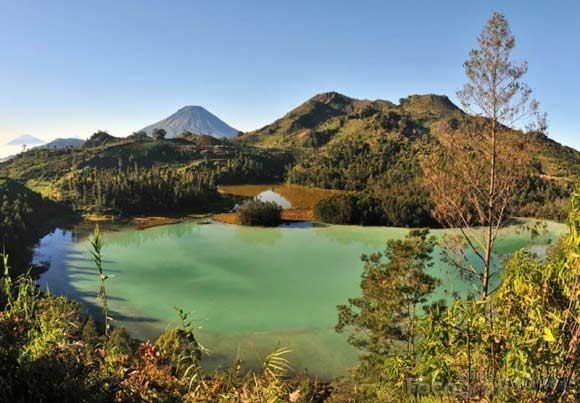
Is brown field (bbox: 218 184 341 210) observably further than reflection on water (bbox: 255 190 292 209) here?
Yes

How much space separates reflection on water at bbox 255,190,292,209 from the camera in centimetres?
8859

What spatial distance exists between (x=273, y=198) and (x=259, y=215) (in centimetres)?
3512

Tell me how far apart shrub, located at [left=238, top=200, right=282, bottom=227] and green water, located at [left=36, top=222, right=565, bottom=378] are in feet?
12.0

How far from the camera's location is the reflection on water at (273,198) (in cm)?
8859

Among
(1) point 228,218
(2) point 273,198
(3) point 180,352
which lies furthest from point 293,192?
(3) point 180,352

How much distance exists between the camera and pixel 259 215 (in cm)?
6406

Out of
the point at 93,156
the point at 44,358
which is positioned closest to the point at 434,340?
the point at 44,358

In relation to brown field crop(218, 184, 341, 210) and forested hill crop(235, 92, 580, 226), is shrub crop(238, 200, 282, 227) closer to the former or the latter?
forested hill crop(235, 92, 580, 226)

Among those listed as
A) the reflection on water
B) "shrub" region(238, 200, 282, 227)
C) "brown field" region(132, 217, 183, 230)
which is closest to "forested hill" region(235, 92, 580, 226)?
"shrub" region(238, 200, 282, 227)

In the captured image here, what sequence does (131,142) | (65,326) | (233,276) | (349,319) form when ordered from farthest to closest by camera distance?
(131,142), (233,276), (349,319), (65,326)

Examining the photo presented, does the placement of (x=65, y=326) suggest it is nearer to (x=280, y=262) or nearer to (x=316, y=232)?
(x=280, y=262)

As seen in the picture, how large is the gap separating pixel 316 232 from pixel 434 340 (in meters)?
57.0

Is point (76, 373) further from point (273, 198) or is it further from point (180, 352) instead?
point (273, 198)

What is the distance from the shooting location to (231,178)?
412ft
